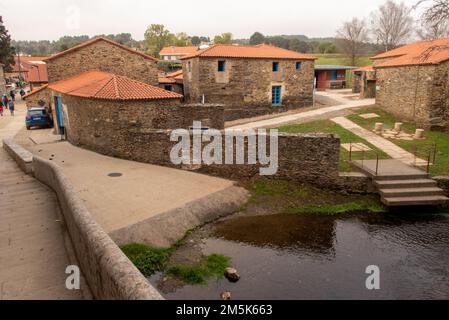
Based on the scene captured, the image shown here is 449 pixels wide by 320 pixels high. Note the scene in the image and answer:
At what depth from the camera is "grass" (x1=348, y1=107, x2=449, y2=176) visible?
52.9 ft

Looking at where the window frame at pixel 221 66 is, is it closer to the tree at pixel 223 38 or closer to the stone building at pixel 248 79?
the stone building at pixel 248 79

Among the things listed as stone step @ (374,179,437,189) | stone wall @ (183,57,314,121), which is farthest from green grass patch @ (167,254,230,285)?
stone wall @ (183,57,314,121)

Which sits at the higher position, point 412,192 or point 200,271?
point 412,192

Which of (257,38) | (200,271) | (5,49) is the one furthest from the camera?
(257,38)

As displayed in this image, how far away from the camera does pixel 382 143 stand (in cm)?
1942

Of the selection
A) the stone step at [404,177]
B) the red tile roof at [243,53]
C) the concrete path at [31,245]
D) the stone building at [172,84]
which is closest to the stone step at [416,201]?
the stone step at [404,177]

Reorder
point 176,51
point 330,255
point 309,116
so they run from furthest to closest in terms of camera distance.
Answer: point 176,51, point 309,116, point 330,255

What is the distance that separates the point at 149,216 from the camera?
1096cm

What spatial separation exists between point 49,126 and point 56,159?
39.4ft

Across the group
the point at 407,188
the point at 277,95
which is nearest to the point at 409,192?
the point at 407,188

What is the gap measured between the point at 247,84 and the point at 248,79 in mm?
410

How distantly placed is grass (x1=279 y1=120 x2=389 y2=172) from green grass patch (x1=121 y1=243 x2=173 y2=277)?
963 centimetres

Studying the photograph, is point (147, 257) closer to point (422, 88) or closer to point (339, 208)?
point (339, 208)

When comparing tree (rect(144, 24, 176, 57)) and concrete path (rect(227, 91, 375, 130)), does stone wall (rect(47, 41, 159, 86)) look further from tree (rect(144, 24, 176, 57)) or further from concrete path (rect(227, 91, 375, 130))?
tree (rect(144, 24, 176, 57))
